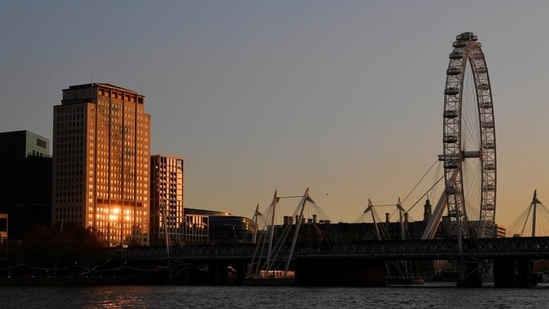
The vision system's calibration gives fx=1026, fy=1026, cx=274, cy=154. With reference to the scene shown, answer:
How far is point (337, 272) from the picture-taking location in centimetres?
16600

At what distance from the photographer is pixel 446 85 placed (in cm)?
14288

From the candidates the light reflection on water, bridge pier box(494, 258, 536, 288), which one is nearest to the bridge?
bridge pier box(494, 258, 536, 288)

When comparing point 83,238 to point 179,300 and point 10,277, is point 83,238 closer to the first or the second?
point 10,277

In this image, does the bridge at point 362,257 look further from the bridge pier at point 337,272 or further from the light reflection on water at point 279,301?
the light reflection on water at point 279,301

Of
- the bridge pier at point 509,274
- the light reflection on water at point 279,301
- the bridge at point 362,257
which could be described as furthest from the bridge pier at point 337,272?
the light reflection on water at point 279,301

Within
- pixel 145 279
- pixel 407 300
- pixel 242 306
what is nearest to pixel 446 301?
pixel 407 300

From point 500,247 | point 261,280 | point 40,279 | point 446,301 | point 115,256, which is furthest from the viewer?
point 115,256

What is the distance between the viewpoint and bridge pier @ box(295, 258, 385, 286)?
16362 centimetres

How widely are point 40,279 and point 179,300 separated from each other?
6869 centimetres

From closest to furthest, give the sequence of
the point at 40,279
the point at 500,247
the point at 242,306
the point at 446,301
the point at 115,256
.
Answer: the point at 242,306, the point at 446,301, the point at 500,247, the point at 40,279, the point at 115,256

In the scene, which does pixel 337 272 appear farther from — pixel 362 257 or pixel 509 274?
pixel 509 274

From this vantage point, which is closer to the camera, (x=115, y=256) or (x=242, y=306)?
(x=242, y=306)

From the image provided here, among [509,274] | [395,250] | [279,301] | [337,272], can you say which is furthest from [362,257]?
[279,301]

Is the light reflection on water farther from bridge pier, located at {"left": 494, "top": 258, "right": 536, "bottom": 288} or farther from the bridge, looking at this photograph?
bridge pier, located at {"left": 494, "top": 258, "right": 536, "bottom": 288}
